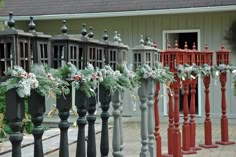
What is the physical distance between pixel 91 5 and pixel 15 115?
1031 cm

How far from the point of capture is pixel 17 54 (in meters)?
2.78

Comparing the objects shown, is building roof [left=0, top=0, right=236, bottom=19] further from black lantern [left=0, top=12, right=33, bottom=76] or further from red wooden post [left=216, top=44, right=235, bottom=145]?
black lantern [left=0, top=12, right=33, bottom=76]

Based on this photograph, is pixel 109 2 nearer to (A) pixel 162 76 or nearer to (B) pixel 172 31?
(B) pixel 172 31

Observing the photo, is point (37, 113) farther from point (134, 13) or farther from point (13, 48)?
point (134, 13)

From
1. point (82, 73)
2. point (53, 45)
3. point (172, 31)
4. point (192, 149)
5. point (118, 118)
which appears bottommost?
point (192, 149)

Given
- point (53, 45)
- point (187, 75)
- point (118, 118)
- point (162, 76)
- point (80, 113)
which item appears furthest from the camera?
point (187, 75)

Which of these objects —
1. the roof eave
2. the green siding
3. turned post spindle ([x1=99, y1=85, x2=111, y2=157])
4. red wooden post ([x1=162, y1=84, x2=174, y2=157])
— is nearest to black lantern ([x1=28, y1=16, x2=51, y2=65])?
turned post spindle ([x1=99, y1=85, x2=111, y2=157])

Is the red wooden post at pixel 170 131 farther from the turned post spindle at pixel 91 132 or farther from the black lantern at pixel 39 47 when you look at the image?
the black lantern at pixel 39 47

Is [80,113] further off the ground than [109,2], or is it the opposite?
[109,2]

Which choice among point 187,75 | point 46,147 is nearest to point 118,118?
point 187,75

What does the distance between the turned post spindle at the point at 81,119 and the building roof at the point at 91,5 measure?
8397 mm

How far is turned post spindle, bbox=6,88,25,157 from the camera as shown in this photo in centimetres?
275

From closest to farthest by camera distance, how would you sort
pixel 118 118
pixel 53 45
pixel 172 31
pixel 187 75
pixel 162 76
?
pixel 53 45
pixel 118 118
pixel 162 76
pixel 187 75
pixel 172 31

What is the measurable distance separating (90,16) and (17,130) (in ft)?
32.1
